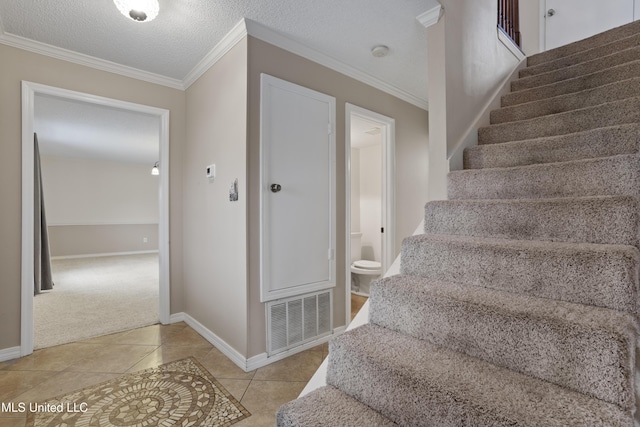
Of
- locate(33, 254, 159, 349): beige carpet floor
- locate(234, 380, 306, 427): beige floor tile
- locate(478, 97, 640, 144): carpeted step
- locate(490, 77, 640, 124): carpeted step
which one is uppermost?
locate(490, 77, 640, 124): carpeted step

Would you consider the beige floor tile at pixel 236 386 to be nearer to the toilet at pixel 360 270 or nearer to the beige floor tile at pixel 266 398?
the beige floor tile at pixel 266 398

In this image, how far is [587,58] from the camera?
8.14 ft

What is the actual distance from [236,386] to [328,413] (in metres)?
1.17

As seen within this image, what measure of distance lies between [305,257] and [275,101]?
122cm

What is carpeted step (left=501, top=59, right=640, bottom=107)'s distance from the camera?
80.4 inches

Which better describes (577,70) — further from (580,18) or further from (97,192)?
(97,192)

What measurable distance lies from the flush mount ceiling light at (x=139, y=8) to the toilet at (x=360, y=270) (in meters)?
3.08

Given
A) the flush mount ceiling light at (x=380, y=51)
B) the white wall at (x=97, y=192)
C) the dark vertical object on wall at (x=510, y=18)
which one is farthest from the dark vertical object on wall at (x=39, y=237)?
the dark vertical object on wall at (x=510, y=18)

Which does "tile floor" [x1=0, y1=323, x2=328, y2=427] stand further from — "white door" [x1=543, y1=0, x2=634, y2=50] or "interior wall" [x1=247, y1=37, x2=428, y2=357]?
"white door" [x1=543, y1=0, x2=634, y2=50]

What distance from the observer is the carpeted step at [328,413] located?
3.14ft

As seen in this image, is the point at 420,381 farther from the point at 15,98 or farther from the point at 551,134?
the point at 15,98

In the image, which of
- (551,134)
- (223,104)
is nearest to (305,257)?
(223,104)

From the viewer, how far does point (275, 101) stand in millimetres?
2275

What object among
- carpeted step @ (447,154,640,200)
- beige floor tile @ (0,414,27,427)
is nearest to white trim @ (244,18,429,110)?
carpeted step @ (447,154,640,200)
